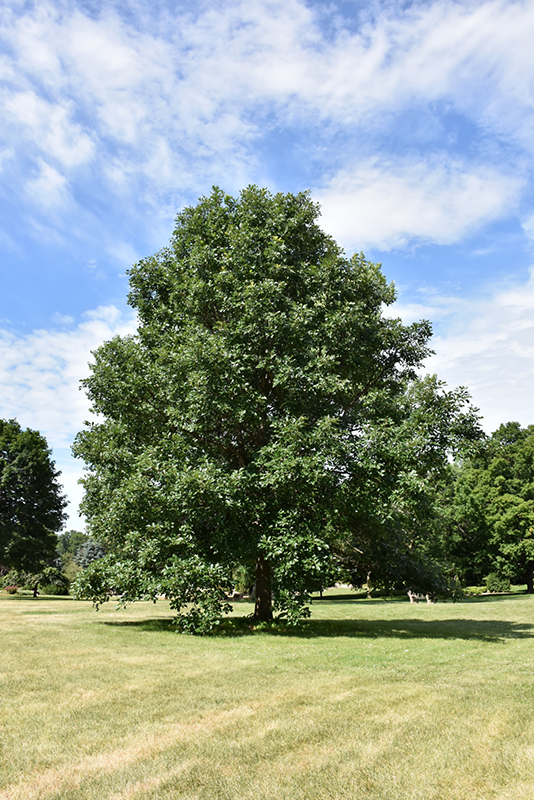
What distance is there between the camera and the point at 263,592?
19.5m

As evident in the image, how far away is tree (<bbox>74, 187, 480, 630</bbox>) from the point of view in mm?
15820

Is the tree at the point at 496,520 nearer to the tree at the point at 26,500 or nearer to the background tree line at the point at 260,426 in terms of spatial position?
the background tree line at the point at 260,426

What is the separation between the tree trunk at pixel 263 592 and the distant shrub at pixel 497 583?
41.1m

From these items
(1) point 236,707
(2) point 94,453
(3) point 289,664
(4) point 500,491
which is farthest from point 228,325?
(4) point 500,491

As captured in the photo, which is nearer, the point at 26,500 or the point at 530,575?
the point at 26,500

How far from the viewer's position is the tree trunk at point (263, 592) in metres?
19.2

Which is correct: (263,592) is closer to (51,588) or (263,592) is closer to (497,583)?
(51,588)

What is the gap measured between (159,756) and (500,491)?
194 feet

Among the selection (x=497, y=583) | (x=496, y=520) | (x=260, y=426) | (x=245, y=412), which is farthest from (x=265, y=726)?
(x=497, y=583)

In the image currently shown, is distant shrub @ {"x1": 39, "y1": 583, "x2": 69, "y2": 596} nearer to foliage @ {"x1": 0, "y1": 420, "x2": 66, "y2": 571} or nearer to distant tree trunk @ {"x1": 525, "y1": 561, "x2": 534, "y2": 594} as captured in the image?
foliage @ {"x1": 0, "y1": 420, "x2": 66, "y2": 571}

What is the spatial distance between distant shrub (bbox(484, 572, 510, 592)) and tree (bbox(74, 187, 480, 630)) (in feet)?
132

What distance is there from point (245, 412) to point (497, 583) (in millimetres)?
46470

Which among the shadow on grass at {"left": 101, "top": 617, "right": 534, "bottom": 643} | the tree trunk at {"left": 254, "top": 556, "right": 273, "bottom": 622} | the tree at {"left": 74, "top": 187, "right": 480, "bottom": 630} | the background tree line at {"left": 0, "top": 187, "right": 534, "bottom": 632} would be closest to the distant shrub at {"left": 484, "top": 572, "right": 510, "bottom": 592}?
the background tree line at {"left": 0, "top": 187, "right": 534, "bottom": 632}

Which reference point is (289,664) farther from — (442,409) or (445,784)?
(442,409)
